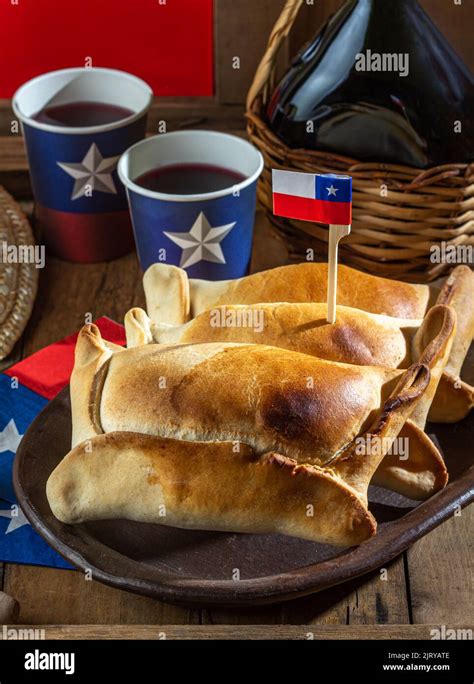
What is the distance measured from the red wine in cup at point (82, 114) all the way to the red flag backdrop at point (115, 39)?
0.23 meters

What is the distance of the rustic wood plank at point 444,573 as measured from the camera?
892 mm

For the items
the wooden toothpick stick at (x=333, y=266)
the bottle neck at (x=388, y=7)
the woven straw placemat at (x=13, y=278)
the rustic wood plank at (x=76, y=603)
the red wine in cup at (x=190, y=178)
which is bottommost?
the rustic wood plank at (x=76, y=603)

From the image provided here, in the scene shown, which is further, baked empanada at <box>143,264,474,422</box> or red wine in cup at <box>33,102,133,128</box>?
red wine in cup at <box>33,102,133,128</box>

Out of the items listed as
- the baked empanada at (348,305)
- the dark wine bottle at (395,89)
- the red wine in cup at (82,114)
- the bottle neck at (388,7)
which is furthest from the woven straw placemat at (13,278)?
the bottle neck at (388,7)

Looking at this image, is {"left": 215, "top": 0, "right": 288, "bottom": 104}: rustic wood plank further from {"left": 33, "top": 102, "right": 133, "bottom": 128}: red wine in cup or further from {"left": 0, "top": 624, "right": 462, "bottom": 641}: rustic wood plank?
{"left": 0, "top": 624, "right": 462, "bottom": 641}: rustic wood plank

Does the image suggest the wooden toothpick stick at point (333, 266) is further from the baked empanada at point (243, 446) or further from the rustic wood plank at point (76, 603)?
the rustic wood plank at point (76, 603)

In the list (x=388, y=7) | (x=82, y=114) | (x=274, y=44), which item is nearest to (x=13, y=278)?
(x=82, y=114)

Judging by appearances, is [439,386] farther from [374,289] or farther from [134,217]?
[134,217]

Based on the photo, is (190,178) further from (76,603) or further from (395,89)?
(76,603)

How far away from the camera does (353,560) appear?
80 centimetres

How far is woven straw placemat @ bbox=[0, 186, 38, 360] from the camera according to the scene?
125 centimetres

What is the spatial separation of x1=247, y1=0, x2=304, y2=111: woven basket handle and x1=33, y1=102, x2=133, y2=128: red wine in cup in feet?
0.61

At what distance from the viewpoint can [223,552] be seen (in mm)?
850

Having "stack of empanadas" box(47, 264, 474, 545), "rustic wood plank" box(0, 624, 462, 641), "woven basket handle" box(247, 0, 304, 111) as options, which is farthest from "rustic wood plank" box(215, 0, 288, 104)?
"rustic wood plank" box(0, 624, 462, 641)
